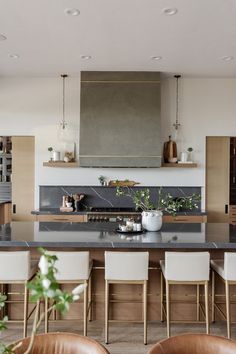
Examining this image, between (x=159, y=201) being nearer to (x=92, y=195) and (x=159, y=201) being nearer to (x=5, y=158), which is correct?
(x=92, y=195)

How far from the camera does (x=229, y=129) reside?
5715 millimetres

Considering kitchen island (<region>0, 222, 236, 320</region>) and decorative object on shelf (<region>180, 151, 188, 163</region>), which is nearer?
kitchen island (<region>0, 222, 236, 320</region>)

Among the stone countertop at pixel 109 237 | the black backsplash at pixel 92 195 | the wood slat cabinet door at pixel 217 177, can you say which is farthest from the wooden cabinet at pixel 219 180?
the stone countertop at pixel 109 237

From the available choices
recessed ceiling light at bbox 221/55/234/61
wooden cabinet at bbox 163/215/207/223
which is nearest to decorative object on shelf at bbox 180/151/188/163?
wooden cabinet at bbox 163/215/207/223

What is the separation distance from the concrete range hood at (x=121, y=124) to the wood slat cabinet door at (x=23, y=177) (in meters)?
1.09

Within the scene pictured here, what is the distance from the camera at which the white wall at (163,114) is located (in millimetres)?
5738

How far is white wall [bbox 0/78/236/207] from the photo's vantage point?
18.8 ft

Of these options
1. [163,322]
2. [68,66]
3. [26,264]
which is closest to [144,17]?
[68,66]

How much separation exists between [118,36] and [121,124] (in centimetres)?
170

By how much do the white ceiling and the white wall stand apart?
0.40m

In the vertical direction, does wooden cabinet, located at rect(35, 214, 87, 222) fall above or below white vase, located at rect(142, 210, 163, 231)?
below

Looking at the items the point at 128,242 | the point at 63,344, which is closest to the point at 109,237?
the point at 128,242

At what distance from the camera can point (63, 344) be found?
1.49 meters

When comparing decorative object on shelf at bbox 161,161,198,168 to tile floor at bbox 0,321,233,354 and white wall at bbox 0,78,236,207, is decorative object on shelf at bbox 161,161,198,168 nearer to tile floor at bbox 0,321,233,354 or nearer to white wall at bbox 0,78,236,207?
white wall at bbox 0,78,236,207
